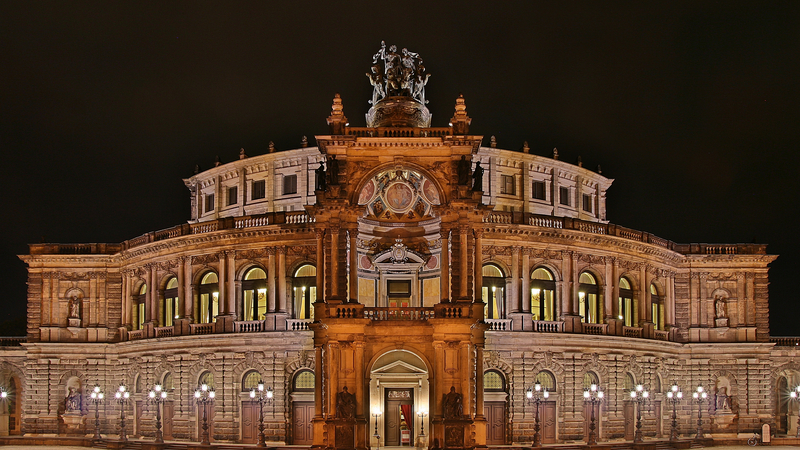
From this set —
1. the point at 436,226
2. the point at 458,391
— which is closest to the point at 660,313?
the point at 436,226

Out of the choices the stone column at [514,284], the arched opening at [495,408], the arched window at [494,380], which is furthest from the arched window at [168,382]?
the stone column at [514,284]

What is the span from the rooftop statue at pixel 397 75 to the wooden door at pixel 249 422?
20979 mm

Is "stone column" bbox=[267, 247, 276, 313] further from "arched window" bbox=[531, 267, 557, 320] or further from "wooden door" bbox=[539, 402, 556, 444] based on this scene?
"wooden door" bbox=[539, 402, 556, 444]

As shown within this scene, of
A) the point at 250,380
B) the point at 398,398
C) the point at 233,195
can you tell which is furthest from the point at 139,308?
the point at 398,398

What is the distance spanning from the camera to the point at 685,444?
56094 mm

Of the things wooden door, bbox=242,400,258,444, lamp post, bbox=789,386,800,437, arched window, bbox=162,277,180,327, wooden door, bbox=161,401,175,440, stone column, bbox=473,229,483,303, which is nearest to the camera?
stone column, bbox=473,229,483,303

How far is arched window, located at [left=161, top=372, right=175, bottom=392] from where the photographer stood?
61066 millimetres

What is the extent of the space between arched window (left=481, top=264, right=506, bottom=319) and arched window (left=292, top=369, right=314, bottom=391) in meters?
11.2

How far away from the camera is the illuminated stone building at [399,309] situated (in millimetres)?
42375

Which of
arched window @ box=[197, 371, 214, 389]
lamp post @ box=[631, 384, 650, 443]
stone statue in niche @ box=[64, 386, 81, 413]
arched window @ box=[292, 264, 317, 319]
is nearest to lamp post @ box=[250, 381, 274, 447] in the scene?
arched window @ box=[197, 371, 214, 389]

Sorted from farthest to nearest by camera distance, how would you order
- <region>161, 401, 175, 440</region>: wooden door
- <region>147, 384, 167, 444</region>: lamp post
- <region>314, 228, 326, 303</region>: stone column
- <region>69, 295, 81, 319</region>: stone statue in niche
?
<region>69, 295, 81, 319</region>: stone statue in niche < <region>161, 401, 175, 440</region>: wooden door < <region>147, 384, 167, 444</region>: lamp post < <region>314, 228, 326, 303</region>: stone column

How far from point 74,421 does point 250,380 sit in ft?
47.3

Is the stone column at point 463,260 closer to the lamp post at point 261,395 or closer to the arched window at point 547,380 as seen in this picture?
the arched window at point 547,380

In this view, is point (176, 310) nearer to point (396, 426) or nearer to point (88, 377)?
point (88, 377)
